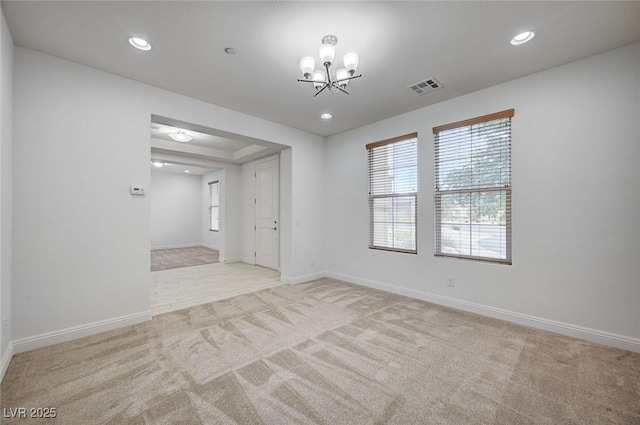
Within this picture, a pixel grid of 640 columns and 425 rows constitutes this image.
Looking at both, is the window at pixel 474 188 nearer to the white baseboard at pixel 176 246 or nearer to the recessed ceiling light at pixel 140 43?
the recessed ceiling light at pixel 140 43

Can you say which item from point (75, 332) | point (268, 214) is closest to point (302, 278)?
point (268, 214)

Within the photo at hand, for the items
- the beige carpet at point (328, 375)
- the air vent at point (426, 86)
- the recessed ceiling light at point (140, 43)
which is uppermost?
the recessed ceiling light at point (140, 43)

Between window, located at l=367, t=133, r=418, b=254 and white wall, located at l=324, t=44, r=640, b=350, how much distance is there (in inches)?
15.5

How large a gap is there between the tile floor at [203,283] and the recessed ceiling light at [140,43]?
3.01 meters

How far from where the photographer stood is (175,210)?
952 centimetres

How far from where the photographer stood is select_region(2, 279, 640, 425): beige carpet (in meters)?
1.68

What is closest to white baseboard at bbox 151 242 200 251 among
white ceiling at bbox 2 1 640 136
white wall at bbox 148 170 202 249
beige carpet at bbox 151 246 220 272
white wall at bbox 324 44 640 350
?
white wall at bbox 148 170 202 249

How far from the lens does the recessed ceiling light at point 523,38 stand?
2262 millimetres

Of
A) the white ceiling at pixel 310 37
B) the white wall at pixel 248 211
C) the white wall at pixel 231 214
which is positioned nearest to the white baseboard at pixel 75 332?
the white ceiling at pixel 310 37

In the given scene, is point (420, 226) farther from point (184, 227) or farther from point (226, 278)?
point (184, 227)

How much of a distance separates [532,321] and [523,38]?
2.89 meters

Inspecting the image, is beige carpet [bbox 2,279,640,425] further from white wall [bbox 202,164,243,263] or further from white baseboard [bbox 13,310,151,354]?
white wall [bbox 202,164,243,263]

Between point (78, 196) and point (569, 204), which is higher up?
point (78, 196)

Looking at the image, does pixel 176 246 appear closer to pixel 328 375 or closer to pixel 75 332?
pixel 75 332
